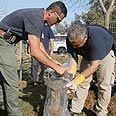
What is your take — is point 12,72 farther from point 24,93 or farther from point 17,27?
point 24,93

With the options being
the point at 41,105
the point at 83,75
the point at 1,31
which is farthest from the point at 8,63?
the point at 41,105

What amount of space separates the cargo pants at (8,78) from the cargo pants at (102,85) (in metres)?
0.96

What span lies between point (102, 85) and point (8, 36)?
1634mm

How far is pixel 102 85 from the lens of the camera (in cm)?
462

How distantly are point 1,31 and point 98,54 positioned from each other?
1295 millimetres

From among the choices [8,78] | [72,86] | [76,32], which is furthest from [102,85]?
[8,78]

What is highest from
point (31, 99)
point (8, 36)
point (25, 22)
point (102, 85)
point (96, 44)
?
point (25, 22)

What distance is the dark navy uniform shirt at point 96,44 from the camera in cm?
403

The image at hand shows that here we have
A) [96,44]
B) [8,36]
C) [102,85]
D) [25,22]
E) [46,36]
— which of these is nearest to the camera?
[25,22]

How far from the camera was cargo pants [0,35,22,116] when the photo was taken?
158 inches

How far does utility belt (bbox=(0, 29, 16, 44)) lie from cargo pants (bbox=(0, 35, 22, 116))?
0.15 ft

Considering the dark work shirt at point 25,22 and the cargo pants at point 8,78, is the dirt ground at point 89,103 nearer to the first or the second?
the cargo pants at point 8,78

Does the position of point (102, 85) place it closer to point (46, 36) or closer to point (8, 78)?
point (8, 78)

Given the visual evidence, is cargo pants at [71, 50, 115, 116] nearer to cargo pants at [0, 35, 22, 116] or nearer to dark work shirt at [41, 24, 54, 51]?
cargo pants at [0, 35, 22, 116]
